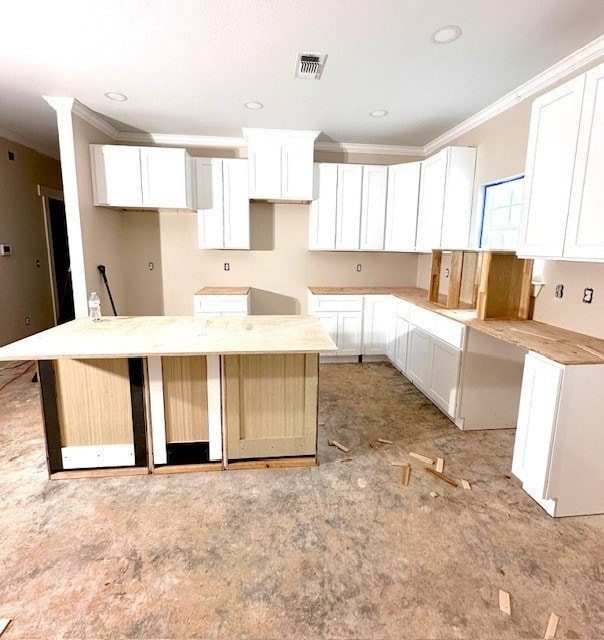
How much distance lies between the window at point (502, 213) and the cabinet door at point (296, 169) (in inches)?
71.3

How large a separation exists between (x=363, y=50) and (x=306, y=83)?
1.99 ft

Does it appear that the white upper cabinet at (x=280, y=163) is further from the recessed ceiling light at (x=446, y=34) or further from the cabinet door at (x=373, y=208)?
the recessed ceiling light at (x=446, y=34)

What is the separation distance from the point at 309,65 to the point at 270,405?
2345mm

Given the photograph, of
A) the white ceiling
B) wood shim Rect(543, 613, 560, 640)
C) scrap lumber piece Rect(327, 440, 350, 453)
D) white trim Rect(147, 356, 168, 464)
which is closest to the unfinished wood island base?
white trim Rect(147, 356, 168, 464)

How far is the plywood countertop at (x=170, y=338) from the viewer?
1925mm

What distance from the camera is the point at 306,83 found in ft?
9.38

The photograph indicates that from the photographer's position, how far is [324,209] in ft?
14.2

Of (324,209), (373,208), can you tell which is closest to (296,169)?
(324,209)

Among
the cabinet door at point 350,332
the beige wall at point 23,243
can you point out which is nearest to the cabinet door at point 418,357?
the cabinet door at point 350,332

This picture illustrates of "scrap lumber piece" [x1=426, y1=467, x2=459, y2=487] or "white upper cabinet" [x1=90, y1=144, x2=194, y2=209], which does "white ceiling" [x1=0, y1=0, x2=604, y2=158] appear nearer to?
"white upper cabinet" [x1=90, y1=144, x2=194, y2=209]

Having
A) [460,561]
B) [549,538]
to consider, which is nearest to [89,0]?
[460,561]

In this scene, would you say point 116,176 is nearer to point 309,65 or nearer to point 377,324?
point 309,65

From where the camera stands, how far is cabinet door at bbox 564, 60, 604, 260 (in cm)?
185

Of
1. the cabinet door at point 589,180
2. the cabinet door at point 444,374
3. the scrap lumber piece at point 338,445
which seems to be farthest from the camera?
the cabinet door at point 444,374
